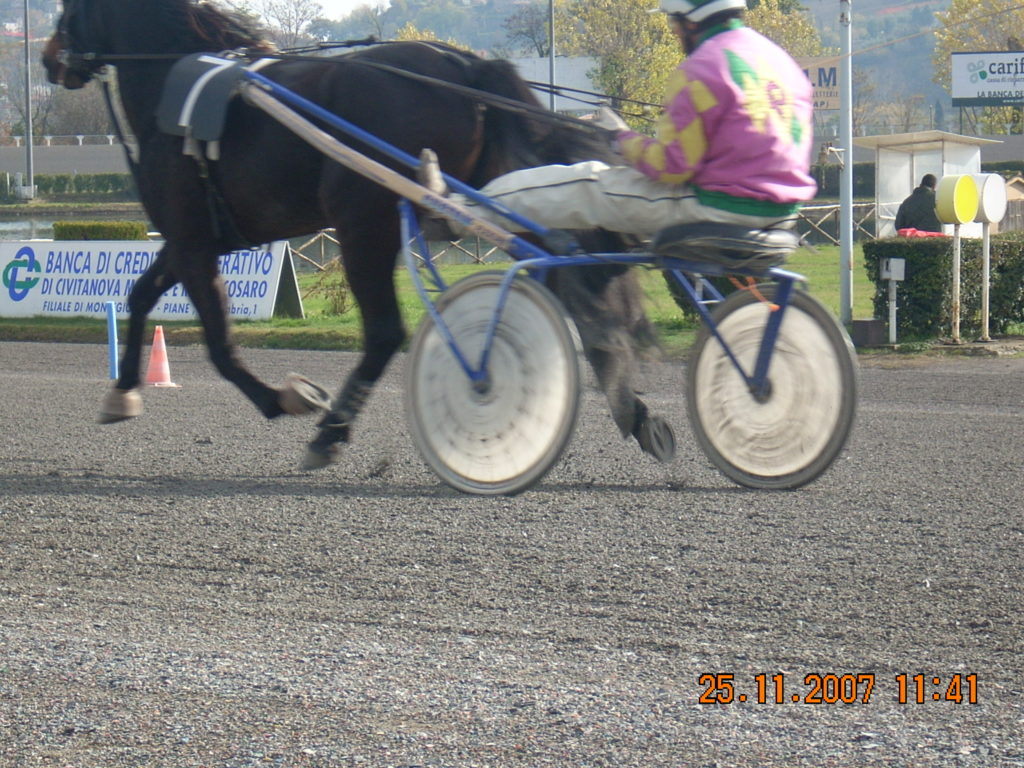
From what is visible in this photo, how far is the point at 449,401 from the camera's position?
4551mm

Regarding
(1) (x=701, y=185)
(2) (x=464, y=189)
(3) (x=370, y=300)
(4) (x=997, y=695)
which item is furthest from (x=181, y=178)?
(4) (x=997, y=695)

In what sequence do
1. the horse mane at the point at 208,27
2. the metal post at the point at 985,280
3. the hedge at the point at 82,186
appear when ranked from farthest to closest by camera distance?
the hedge at the point at 82,186
the metal post at the point at 985,280
the horse mane at the point at 208,27

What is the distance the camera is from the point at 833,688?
10.5ft

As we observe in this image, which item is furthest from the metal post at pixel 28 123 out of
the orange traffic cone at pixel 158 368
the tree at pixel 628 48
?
the orange traffic cone at pixel 158 368

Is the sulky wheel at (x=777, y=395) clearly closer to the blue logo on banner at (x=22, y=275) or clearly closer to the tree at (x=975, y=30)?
the blue logo on banner at (x=22, y=275)

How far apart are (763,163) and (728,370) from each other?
820mm

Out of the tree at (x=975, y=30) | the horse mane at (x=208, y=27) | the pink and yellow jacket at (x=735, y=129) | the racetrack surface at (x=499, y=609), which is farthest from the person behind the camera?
the tree at (x=975, y=30)

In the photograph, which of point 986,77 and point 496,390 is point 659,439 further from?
point 986,77

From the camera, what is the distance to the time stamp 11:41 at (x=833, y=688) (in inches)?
123

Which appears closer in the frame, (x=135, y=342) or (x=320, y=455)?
(x=320, y=455)

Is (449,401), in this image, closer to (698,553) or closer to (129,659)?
(698,553)

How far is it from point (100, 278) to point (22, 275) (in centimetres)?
121

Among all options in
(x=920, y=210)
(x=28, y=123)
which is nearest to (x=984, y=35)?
(x=28, y=123)

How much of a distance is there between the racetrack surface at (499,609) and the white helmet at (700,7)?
4.75ft
